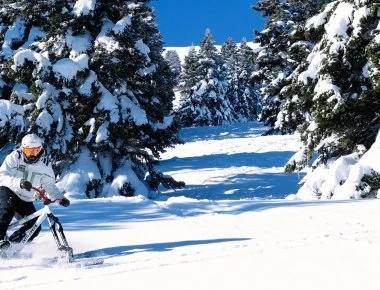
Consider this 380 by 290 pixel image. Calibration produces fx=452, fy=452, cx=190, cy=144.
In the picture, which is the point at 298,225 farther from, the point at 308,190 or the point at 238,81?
the point at 238,81

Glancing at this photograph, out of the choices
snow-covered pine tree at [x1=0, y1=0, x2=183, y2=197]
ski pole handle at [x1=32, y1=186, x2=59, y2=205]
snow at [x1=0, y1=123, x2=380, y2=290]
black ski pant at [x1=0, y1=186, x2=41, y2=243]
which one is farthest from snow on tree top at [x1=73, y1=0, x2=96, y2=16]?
ski pole handle at [x1=32, y1=186, x2=59, y2=205]

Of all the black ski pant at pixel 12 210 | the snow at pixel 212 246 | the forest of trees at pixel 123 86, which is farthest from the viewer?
the forest of trees at pixel 123 86

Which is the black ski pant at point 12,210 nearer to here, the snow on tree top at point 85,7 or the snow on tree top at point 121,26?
the snow on tree top at point 121,26

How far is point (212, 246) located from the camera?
658 cm

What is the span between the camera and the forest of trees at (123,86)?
34.1ft

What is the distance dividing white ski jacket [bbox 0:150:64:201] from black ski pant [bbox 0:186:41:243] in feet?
0.27

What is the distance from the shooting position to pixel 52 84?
14.5 metres

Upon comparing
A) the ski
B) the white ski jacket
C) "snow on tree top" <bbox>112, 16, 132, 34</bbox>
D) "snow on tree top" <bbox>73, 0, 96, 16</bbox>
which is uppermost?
"snow on tree top" <bbox>73, 0, 96, 16</bbox>

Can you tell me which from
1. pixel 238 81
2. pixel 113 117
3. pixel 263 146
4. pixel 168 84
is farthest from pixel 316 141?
pixel 238 81

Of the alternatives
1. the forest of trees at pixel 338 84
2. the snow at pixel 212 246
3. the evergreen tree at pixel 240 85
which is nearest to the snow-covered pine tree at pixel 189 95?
the evergreen tree at pixel 240 85

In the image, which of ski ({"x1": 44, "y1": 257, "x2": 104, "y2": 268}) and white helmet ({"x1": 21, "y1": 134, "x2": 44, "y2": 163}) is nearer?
ski ({"x1": 44, "y1": 257, "x2": 104, "y2": 268})

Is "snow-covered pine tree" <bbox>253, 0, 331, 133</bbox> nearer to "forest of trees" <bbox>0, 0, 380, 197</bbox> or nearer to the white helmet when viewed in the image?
"forest of trees" <bbox>0, 0, 380, 197</bbox>

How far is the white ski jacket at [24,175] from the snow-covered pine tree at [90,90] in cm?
770

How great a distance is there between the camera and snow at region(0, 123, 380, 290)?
4.96m
